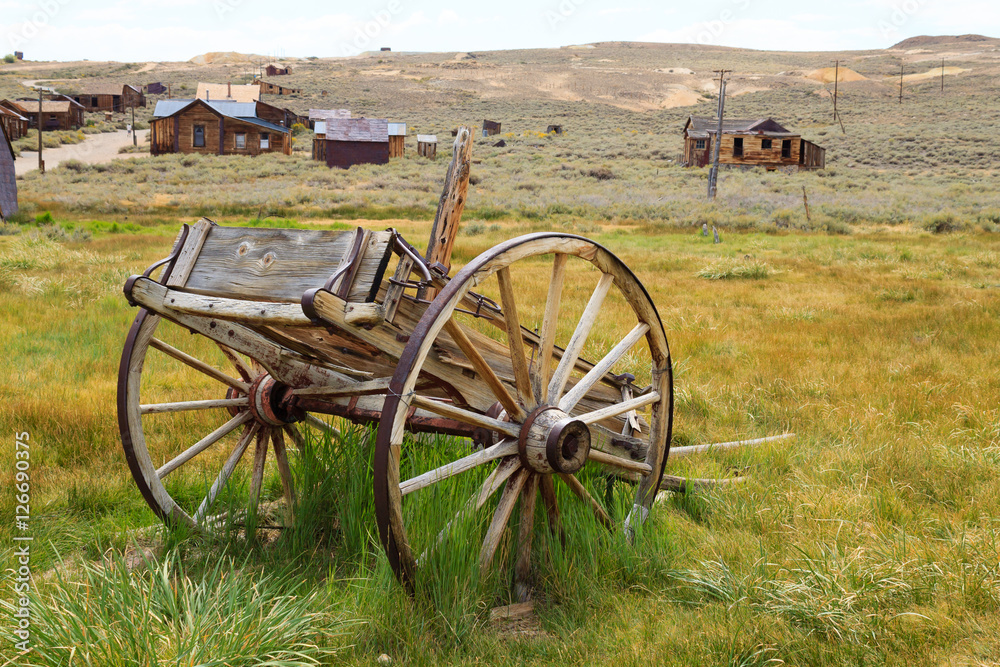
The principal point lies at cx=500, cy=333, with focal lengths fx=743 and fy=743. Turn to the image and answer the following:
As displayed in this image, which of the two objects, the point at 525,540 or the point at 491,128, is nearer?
the point at 525,540

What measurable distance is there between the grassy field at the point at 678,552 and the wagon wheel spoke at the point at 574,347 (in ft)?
2.04

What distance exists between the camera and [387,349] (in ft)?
9.52

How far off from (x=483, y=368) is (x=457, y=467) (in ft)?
1.32

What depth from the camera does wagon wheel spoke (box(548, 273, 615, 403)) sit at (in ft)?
11.0

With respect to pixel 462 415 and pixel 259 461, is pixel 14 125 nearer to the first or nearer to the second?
pixel 259 461

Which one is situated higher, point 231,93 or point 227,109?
point 231,93

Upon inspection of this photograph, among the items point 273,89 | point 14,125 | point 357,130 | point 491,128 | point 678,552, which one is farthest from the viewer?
point 273,89

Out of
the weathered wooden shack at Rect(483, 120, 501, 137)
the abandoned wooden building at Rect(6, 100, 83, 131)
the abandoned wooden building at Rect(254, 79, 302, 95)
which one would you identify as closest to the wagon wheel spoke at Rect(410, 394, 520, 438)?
the weathered wooden shack at Rect(483, 120, 501, 137)

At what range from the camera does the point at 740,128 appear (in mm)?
50594

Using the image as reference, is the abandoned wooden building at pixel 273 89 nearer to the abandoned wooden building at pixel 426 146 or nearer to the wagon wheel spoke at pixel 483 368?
the abandoned wooden building at pixel 426 146

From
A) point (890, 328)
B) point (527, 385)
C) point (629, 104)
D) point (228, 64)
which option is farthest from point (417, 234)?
point (228, 64)

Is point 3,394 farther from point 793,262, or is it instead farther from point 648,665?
point 793,262

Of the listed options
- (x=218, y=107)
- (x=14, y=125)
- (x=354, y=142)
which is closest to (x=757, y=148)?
(x=354, y=142)

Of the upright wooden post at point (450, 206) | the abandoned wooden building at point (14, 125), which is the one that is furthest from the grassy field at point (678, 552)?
the abandoned wooden building at point (14, 125)
